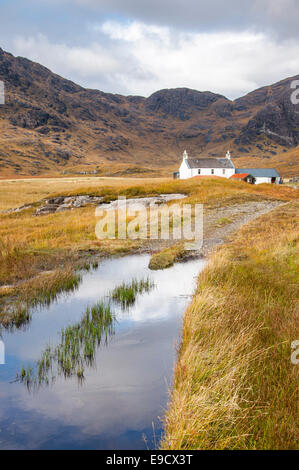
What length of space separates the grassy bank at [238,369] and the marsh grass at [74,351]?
6.50ft

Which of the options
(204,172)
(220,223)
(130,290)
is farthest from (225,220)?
(204,172)

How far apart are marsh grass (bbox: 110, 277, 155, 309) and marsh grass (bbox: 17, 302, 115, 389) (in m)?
1.31

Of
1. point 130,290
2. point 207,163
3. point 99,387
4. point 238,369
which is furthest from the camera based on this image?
point 207,163

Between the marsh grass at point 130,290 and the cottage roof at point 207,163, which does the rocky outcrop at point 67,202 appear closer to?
the marsh grass at point 130,290

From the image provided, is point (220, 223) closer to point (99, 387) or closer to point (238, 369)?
point (238, 369)

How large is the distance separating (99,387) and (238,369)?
2538 mm

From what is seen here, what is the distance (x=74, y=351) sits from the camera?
7398 mm

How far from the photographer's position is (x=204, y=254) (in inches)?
653

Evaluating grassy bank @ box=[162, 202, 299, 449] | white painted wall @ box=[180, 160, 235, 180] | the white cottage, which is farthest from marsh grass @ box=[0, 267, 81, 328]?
the white cottage

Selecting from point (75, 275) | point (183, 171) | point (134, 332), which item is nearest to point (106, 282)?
point (75, 275)

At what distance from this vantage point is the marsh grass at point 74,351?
6590mm

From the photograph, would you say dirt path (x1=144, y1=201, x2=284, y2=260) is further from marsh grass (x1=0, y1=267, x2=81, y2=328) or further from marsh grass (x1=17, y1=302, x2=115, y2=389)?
marsh grass (x1=17, y1=302, x2=115, y2=389)

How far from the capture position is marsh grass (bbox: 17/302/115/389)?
659 cm
